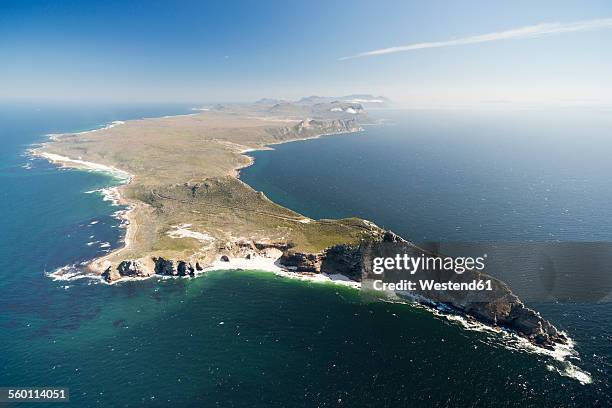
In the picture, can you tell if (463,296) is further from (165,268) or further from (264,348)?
(165,268)

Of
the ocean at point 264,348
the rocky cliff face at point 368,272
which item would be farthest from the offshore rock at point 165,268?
the ocean at point 264,348

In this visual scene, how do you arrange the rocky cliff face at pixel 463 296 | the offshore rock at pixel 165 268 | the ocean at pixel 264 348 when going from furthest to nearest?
1. the offshore rock at pixel 165 268
2. the rocky cliff face at pixel 463 296
3. the ocean at pixel 264 348

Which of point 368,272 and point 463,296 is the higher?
point 368,272

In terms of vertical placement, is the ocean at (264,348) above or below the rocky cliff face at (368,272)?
below

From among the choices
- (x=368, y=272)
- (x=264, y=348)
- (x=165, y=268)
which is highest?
(x=165, y=268)

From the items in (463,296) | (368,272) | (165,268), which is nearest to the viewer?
(463,296)

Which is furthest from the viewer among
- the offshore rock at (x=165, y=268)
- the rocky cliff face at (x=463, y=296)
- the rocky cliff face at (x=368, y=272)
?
the offshore rock at (x=165, y=268)

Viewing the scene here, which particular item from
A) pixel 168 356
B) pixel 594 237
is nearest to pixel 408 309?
pixel 168 356

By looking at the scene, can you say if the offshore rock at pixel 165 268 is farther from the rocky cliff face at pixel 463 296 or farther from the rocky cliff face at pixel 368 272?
the rocky cliff face at pixel 463 296

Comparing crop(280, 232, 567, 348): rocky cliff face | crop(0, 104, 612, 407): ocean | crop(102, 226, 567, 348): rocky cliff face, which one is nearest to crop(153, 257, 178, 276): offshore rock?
crop(102, 226, 567, 348): rocky cliff face

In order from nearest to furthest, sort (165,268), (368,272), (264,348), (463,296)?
(264,348) < (463,296) < (368,272) < (165,268)

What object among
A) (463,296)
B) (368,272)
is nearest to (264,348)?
(368,272)
